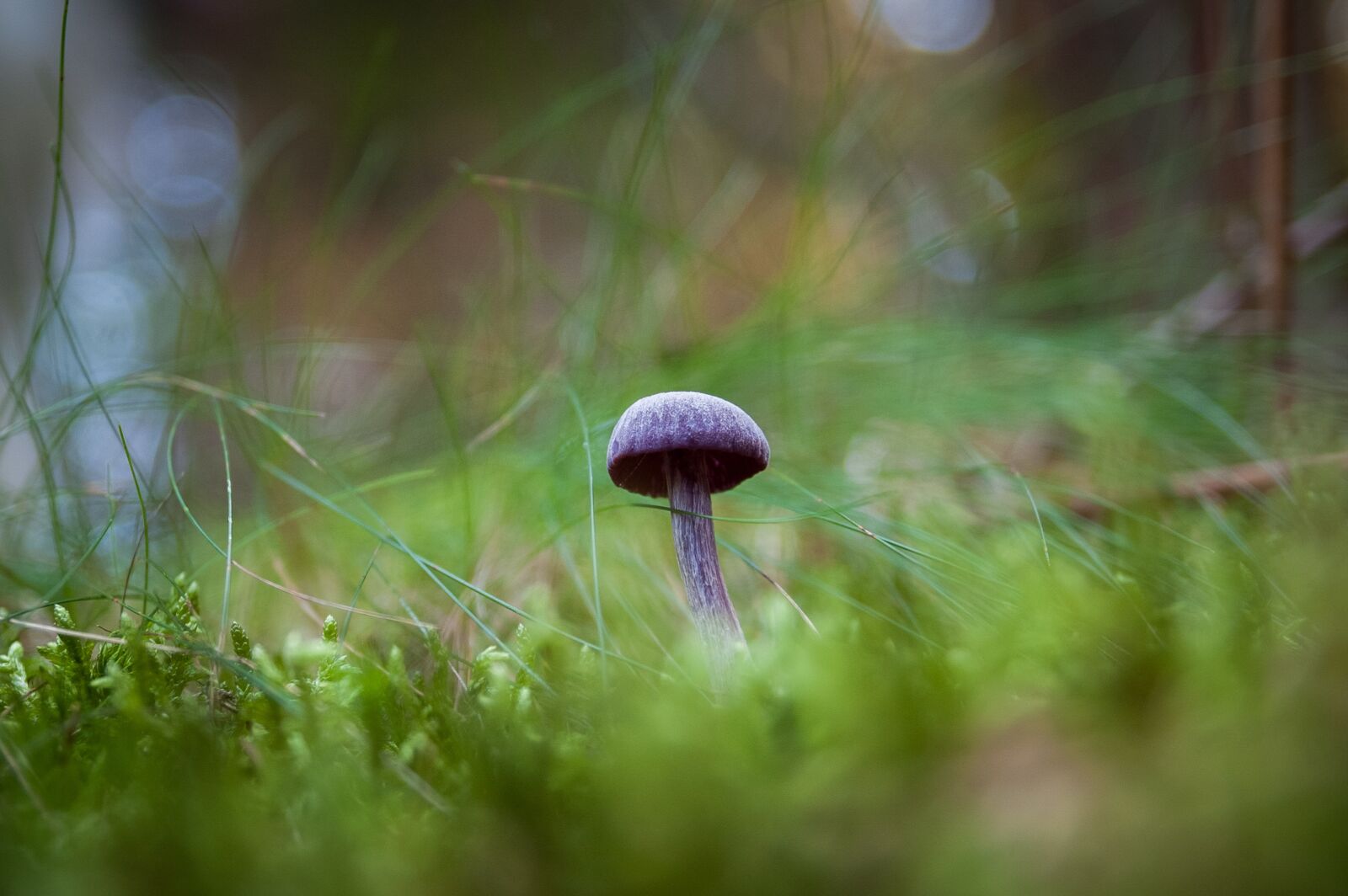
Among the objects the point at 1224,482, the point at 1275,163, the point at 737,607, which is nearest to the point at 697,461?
the point at 737,607

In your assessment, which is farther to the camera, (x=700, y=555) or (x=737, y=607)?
(x=737, y=607)

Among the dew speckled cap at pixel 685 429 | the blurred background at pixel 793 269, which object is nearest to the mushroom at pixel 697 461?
the dew speckled cap at pixel 685 429

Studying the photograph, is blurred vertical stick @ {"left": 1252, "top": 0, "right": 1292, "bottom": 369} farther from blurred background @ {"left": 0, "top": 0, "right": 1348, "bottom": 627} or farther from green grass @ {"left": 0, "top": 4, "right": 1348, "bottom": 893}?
green grass @ {"left": 0, "top": 4, "right": 1348, "bottom": 893}

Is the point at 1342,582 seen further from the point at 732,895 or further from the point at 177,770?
the point at 177,770

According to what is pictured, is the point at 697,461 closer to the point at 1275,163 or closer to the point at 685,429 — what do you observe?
the point at 685,429

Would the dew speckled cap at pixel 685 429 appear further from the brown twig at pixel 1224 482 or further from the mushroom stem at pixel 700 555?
the brown twig at pixel 1224 482

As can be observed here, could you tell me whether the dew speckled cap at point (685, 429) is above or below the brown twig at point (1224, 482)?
above

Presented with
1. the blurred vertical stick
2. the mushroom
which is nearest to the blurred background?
the blurred vertical stick

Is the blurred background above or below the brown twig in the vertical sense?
above

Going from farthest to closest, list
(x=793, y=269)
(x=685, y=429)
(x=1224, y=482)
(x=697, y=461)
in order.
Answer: (x=793, y=269), (x=1224, y=482), (x=697, y=461), (x=685, y=429)
